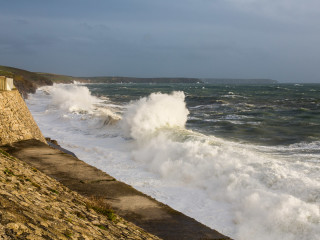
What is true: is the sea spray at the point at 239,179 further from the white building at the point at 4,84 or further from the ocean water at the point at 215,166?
the white building at the point at 4,84

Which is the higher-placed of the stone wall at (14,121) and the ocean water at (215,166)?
the stone wall at (14,121)

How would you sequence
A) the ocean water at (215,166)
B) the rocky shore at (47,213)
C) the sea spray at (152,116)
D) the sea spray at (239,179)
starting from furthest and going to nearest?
the sea spray at (152,116) < the ocean water at (215,166) < the sea spray at (239,179) < the rocky shore at (47,213)

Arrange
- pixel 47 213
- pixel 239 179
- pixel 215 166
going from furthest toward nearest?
pixel 215 166
pixel 239 179
pixel 47 213

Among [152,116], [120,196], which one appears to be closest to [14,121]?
[120,196]

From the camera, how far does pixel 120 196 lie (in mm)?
6027

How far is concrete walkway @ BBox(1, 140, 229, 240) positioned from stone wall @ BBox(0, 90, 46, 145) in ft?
2.37

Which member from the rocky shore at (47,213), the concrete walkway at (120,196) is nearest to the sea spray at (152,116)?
the concrete walkway at (120,196)

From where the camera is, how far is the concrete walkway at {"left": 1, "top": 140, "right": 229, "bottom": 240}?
16.2 ft

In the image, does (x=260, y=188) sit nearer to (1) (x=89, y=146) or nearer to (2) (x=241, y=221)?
(2) (x=241, y=221)

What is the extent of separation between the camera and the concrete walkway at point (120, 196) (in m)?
4.95

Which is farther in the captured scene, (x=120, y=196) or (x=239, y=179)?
(x=239, y=179)

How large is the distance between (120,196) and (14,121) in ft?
17.6

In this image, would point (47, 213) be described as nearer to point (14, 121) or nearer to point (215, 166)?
point (215, 166)

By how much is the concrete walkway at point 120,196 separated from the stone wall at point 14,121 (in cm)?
72
